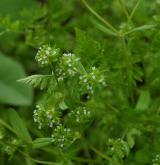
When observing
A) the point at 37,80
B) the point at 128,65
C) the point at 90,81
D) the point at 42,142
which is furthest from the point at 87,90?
the point at 128,65

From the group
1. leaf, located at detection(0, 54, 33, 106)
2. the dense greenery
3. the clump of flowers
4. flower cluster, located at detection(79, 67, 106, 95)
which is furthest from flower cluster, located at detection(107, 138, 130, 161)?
leaf, located at detection(0, 54, 33, 106)

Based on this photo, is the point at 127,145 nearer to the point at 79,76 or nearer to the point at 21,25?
the point at 79,76

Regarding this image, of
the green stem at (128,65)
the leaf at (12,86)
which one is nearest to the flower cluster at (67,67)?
the green stem at (128,65)

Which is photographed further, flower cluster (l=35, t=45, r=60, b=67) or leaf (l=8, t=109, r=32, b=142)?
leaf (l=8, t=109, r=32, b=142)

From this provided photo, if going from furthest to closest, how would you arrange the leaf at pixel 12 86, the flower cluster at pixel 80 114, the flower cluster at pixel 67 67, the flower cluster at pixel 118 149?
the leaf at pixel 12 86 < the flower cluster at pixel 118 149 < the flower cluster at pixel 80 114 < the flower cluster at pixel 67 67

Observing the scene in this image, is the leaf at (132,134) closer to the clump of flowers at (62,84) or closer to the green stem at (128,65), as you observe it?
the green stem at (128,65)

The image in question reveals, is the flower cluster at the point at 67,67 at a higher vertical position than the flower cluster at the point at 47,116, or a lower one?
higher

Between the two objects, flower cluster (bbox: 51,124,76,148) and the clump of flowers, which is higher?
the clump of flowers

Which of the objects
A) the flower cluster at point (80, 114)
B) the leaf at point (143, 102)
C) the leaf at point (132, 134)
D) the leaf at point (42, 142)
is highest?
the leaf at point (143, 102)

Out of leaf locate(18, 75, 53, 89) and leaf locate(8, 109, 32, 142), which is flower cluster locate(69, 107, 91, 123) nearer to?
leaf locate(18, 75, 53, 89)
